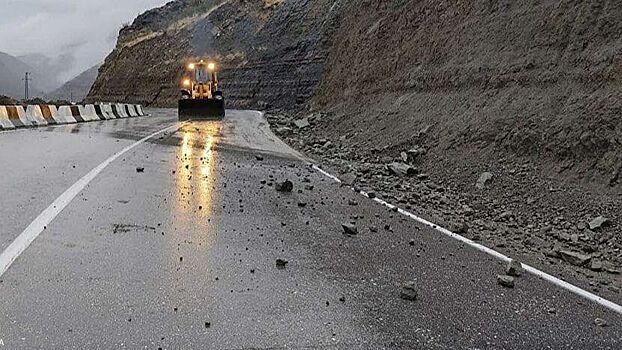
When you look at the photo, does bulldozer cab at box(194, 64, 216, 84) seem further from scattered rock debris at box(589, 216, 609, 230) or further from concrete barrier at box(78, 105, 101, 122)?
scattered rock debris at box(589, 216, 609, 230)

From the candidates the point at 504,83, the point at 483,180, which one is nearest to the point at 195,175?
the point at 483,180

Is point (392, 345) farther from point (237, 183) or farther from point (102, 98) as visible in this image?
point (102, 98)

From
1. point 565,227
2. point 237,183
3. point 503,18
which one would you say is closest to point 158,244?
point 237,183

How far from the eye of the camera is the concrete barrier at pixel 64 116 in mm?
22688

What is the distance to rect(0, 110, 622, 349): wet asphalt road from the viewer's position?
3.85m

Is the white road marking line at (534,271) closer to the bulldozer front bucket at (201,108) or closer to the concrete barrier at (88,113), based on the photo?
the concrete barrier at (88,113)

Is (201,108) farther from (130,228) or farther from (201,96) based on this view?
(130,228)

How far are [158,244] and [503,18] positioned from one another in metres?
13.1

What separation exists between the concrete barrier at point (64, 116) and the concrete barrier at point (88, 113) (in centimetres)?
103

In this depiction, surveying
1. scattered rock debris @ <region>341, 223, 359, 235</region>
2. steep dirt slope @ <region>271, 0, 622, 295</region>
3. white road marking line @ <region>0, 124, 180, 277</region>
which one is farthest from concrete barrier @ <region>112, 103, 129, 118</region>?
scattered rock debris @ <region>341, 223, 359, 235</region>

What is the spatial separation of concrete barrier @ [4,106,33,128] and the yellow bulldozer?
321 inches

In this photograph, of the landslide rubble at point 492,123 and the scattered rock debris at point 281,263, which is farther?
the landslide rubble at point 492,123

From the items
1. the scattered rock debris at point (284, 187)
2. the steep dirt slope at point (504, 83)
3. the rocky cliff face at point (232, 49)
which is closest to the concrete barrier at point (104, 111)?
the rocky cliff face at point (232, 49)

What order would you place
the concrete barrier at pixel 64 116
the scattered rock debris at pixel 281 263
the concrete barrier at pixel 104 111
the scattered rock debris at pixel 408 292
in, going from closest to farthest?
1. the scattered rock debris at pixel 408 292
2. the scattered rock debris at pixel 281 263
3. the concrete barrier at pixel 64 116
4. the concrete barrier at pixel 104 111
